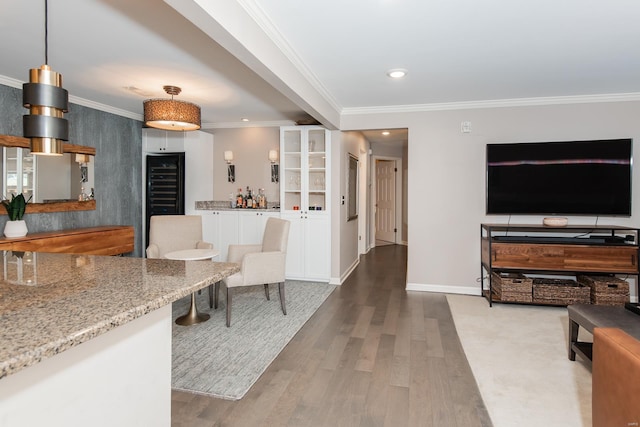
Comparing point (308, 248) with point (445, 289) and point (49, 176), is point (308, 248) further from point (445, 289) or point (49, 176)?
point (49, 176)

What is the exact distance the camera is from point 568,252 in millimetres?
3785

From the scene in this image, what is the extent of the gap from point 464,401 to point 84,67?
4.06m

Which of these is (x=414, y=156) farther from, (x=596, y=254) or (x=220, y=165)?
(x=220, y=165)

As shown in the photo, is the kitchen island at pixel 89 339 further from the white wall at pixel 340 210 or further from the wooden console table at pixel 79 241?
the white wall at pixel 340 210

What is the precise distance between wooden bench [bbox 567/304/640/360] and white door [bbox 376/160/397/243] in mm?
6203

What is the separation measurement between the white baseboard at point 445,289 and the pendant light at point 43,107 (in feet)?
13.4

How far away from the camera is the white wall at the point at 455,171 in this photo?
425cm

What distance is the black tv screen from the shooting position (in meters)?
3.97

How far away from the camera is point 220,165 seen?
5.91 m

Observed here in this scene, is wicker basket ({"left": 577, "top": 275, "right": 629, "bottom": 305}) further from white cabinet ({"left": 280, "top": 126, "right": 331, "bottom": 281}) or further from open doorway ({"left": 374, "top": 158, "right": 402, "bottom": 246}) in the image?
open doorway ({"left": 374, "top": 158, "right": 402, "bottom": 246})

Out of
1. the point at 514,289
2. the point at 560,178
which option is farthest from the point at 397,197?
the point at 514,289

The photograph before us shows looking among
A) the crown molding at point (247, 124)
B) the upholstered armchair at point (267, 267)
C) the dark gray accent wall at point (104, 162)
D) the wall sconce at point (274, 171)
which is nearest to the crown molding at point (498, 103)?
the crown molding at point (247, 124)

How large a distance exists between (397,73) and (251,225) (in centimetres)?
300

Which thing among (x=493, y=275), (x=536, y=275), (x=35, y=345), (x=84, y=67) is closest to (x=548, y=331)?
(x=493, y=275)
